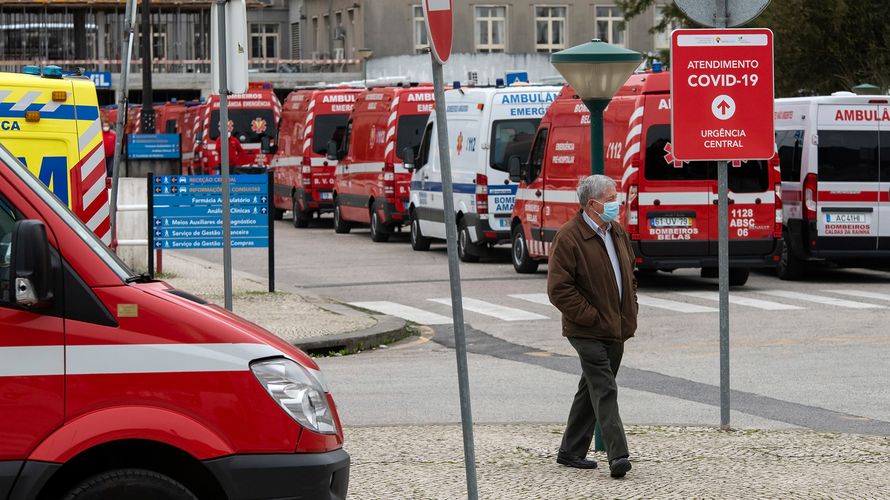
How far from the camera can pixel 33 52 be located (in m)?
77.7

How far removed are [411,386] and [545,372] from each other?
1.42m

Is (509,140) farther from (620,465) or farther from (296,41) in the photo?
(296,41)

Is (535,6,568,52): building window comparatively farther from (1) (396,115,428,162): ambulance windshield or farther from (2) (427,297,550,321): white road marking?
(2) (427,297,550,321): white road marking

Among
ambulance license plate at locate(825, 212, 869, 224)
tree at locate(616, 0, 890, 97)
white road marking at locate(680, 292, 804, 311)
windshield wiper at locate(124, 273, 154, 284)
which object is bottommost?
white road marking at locate(680, 292, 804, 311)

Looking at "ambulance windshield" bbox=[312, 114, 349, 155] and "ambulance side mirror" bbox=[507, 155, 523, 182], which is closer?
"ambulance side mirror" bbox=[507, 155, 523, 182]

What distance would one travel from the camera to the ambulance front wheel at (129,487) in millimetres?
5199

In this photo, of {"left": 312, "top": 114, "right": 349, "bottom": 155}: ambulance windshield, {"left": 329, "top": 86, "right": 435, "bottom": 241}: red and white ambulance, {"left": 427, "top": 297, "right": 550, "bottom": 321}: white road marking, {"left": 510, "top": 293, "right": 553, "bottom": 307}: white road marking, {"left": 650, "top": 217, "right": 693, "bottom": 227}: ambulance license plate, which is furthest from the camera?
{"left": 312, "top": 114, "right": 349, "bottom": 155}: ambulance windshield

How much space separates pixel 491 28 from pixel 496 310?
184ft

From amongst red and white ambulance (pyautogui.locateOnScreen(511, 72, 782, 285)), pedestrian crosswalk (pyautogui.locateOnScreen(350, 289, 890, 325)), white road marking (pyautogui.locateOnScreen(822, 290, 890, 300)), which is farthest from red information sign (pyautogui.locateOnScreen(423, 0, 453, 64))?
white road marking (pyautogui.locateOnScreen(822, 290, 890, 300))

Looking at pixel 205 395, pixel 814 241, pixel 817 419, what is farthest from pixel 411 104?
pixel 205 395

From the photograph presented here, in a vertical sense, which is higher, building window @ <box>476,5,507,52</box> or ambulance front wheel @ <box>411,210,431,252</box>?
building window @ <box>476,5,507,52</box>

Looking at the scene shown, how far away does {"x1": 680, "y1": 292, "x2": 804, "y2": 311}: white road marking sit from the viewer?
1770 centimetres

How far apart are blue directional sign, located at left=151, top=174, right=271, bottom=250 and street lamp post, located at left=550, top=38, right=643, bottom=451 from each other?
30.1ft

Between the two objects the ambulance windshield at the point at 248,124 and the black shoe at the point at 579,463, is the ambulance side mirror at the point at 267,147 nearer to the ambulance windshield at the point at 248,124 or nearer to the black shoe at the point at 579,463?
the ambulance windshield at the point at 248,124
